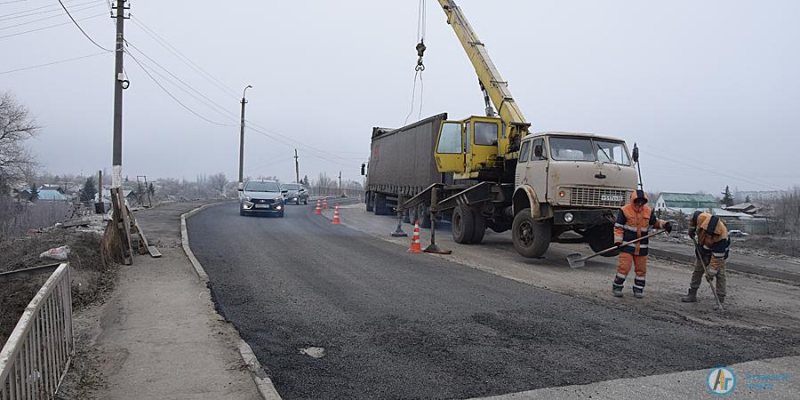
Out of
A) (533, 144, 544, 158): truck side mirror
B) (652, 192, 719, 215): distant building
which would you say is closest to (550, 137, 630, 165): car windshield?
(533, 144, 544, 158): truck side mirror

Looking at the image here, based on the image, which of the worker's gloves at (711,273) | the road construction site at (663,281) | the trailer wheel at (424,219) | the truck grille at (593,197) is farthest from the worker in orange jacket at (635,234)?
the trailer wheel at (424,219)

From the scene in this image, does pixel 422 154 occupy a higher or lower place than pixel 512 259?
higher

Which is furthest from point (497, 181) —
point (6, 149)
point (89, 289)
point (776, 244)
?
Answer: point (6, 149)

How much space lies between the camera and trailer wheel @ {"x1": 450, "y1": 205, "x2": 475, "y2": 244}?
49.5 feet

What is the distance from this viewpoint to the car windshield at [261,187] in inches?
942

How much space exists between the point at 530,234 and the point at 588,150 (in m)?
2.16

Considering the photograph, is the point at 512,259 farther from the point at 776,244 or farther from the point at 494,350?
the point at 776,244

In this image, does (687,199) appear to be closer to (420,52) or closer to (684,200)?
(684,200)

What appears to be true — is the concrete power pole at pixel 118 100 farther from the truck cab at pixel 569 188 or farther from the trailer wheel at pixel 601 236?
the trailer wheel at pixel 601 236

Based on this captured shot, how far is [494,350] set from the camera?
18.2 ft

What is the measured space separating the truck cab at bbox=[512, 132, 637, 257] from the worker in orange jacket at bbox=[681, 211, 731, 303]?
3.05 metres

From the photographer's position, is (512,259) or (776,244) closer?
(512,259)

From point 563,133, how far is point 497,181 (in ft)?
9.16

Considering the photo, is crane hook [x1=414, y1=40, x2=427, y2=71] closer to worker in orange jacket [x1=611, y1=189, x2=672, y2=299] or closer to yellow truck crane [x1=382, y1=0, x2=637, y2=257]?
yellow truck crane [x1=382, y1=0, x2=637, y2=257]
